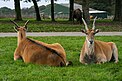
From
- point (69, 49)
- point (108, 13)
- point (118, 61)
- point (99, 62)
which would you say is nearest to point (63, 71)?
point (99, 62)

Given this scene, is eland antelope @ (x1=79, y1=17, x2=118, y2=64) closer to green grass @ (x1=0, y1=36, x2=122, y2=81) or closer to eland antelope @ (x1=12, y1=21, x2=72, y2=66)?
green grass @ (x1=0, y1=36, x2=122, y2=81)

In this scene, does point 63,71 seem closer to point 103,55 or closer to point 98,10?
point 103,55

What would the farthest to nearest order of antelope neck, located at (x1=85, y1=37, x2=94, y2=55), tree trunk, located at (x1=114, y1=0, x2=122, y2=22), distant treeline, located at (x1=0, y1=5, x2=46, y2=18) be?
distant treeline, located at (x1=0, y1=5, x2=46, y2=18) → tree trunk, located at (x1=114, y1=0, x2=122, y2=22) → antelope neck, located at (x1=85, y1=37, x2=94, y2=55)

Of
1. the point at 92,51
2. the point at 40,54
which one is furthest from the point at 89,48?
the point at 40,54

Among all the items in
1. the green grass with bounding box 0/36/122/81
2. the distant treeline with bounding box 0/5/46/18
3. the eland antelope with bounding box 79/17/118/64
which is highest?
the eland antelope with bounding box 79/17/118/64

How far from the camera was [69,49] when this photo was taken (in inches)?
555

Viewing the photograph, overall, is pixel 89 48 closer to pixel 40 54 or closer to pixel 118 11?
pixel 40 54

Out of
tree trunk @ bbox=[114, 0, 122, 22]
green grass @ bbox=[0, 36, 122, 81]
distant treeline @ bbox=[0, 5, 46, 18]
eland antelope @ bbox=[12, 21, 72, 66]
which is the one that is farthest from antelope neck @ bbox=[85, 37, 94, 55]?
distant treeline @ bbox=[0, 5, 46, 18]

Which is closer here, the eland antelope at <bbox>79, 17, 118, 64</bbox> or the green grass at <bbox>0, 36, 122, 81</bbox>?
the green grass at <bbox>0, 36, 122, 81</bbox>

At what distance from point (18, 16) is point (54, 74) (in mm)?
31998

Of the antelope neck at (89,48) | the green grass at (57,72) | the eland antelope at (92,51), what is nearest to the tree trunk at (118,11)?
the eland antelope at (92,51)

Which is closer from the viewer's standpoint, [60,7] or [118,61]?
[118,61]

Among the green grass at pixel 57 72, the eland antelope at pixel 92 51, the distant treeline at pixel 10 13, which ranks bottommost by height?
the distant treeline at pixel 10 13

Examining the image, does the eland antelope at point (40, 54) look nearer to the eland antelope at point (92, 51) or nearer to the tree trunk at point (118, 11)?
the eland antelope at point (92, 51)
